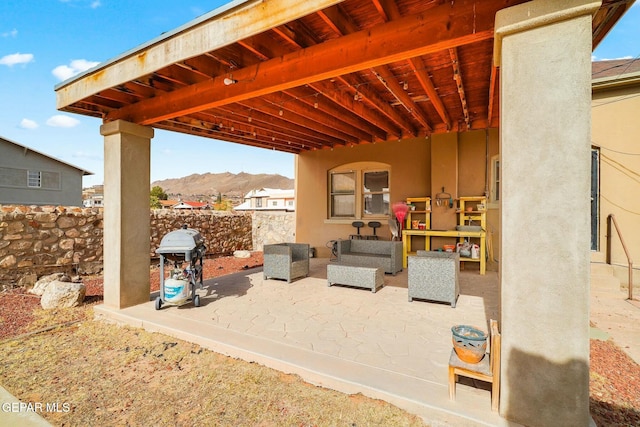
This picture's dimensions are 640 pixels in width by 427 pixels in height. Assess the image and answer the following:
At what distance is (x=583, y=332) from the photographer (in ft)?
5.52

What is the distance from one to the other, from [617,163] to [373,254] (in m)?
4.77

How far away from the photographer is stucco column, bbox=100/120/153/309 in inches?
168

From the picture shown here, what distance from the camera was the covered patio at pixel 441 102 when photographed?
1.72 meters

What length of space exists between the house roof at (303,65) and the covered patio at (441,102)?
0.02 meters

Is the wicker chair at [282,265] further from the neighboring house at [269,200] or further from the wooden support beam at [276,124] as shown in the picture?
Answer: the neighboring house at [269,200]

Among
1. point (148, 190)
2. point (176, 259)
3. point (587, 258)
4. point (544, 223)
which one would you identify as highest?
point (148, 190)

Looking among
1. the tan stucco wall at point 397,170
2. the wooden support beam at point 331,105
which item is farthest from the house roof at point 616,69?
the wooden support beam at point 331,105

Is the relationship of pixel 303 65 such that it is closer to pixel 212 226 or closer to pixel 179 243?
pixel 179 243

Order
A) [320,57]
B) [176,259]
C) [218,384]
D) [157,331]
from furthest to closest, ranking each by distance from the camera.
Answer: [176,259] < [157,331] < [320,57] < [218,384]

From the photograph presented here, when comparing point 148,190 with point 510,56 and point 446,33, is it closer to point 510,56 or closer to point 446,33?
point 446,33

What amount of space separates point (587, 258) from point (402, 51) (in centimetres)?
209

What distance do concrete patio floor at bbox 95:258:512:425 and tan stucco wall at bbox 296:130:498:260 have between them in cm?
247

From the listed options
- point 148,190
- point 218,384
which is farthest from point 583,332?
point 148,190

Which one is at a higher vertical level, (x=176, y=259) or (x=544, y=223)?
(x=544, y=223)
